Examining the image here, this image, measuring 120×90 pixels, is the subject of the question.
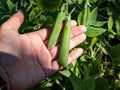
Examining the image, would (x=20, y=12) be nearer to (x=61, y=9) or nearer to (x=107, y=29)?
(x=61, y=9)

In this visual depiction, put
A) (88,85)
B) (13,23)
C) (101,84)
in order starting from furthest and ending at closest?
(13,23) < (101,84) < (88,85)

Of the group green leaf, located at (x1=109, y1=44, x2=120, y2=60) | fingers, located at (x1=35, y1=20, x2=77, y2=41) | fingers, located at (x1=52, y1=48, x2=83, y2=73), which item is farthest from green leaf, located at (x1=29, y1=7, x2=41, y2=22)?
green leaf, located at (x1=109, y1=44, x2=120, y2=60)

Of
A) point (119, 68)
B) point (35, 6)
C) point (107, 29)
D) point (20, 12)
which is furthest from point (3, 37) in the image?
point (119, 68)

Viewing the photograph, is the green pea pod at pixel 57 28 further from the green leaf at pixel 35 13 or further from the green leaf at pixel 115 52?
the green leaf at pixel 115 52

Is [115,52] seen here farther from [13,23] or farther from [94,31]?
[13,23]

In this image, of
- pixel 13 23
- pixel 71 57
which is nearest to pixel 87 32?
pixel 71 57

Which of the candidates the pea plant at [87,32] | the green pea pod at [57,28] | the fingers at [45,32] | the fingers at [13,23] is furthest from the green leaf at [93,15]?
the fingers at [13,23]

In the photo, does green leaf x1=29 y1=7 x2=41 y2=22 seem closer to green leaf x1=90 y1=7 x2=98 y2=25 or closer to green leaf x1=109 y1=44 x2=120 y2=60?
green leaf x1=90 y1=7 x2=98 y2=25

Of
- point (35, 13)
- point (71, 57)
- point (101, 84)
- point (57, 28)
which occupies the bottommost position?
point (101, 84)
